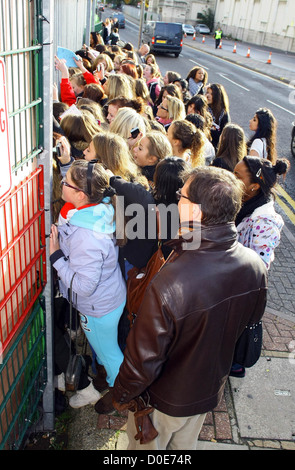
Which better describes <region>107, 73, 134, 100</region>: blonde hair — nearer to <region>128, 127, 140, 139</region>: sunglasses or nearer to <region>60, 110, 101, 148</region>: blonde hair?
<region>128, 127, 140, 139</region>: sunglasses

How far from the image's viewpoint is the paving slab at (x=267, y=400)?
2.93m

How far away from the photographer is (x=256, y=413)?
10.1 ft

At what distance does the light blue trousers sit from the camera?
2666mm

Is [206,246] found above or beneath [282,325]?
above

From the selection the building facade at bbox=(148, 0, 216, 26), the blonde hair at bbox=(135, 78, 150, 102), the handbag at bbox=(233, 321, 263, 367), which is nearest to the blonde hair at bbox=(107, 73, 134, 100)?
the blonde hair at bbox=(135, 78, 150, 102)

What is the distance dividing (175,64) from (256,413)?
22.2m

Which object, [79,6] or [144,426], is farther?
[79,6]

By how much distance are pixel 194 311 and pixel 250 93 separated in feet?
54.9

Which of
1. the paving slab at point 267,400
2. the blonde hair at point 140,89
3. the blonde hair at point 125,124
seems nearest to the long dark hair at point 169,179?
the blonde hair at point 125,124

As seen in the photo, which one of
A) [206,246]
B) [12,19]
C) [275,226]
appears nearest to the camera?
[12,19]

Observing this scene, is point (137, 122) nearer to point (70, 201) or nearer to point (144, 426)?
point (70, 201)

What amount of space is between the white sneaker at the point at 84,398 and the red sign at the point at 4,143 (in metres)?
1.88

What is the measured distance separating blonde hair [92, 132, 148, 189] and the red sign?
4.66 feet
